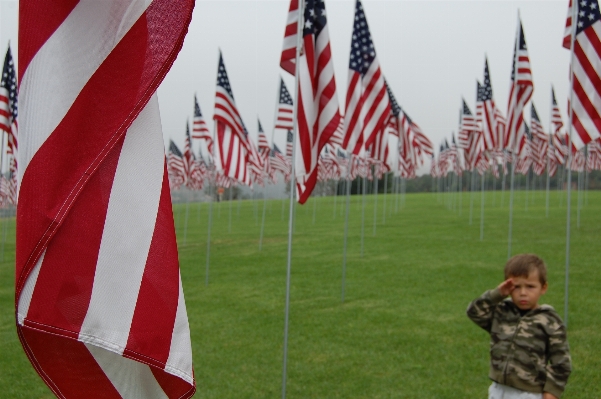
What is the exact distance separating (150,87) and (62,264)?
A: 572 mm

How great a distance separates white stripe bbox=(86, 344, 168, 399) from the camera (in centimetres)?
197

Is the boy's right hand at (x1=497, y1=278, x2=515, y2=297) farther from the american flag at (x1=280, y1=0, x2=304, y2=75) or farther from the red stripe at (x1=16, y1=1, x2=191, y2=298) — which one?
the american flag at (x1=280, y1=0, x2=304, y2=75)

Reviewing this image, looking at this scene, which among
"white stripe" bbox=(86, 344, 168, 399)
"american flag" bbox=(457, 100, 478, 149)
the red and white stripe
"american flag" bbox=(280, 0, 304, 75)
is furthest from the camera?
"american flag" bbox=(457, 100, 478, 149)

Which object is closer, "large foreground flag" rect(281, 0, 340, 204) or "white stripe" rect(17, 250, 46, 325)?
"white stripe" rect(17, 250, 46, 325)

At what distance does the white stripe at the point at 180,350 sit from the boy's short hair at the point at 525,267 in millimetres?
2288

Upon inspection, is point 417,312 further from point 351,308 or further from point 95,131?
point 95,131

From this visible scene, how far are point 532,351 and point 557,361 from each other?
0.14 m

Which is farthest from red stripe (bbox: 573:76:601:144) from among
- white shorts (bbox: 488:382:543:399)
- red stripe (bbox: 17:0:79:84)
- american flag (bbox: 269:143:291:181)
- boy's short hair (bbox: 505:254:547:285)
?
american flag (bbox: 269:143:291:181)

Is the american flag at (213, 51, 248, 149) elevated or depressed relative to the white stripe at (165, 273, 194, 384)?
elevated

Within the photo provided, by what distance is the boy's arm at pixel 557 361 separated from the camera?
3.46 m

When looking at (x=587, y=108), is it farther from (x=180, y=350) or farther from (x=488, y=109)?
(x=488, y=109)

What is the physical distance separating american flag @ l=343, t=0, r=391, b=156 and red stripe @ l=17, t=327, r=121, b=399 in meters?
7.01

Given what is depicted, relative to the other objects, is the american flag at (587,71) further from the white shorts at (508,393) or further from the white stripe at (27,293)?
the white stripe at (27,293)

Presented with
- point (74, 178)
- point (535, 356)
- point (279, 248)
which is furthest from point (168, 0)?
point (279, 248)
